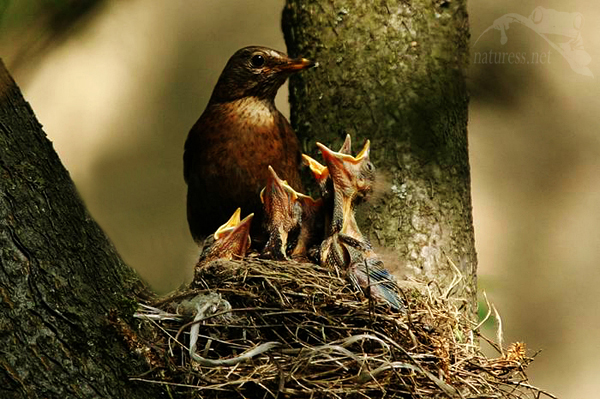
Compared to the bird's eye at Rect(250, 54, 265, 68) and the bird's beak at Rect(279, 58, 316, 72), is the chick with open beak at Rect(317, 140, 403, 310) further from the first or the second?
the bird's eye at Rect(250, 54, 265, 68)

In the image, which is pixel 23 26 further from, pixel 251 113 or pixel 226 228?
pixel 251 113

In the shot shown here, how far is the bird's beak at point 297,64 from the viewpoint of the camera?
3.98 m

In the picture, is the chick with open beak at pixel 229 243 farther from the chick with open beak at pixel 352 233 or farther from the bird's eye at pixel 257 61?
the bird's eye at pixel 257 61

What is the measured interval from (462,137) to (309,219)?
0.81 meters

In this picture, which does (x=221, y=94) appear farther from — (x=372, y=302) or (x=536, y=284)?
(x=536, y=284)

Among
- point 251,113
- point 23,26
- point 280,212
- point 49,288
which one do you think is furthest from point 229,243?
point 23,26

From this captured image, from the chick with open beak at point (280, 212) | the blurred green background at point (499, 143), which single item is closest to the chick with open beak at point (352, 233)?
the chick with open beak at point (280, 212)

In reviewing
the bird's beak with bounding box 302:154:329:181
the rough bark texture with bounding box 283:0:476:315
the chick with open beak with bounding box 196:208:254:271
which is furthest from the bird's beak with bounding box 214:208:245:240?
the rough bark texture with bounding box 283:0:476:315

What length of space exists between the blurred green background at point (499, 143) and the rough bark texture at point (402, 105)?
2071 millimetres

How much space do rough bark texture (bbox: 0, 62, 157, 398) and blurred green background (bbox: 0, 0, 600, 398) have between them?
131 inches

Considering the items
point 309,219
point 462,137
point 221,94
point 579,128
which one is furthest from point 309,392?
point 579,128

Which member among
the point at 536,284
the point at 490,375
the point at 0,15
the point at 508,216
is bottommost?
the point at 536,284

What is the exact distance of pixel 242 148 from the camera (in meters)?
4.39

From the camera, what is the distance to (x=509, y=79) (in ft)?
21.5
